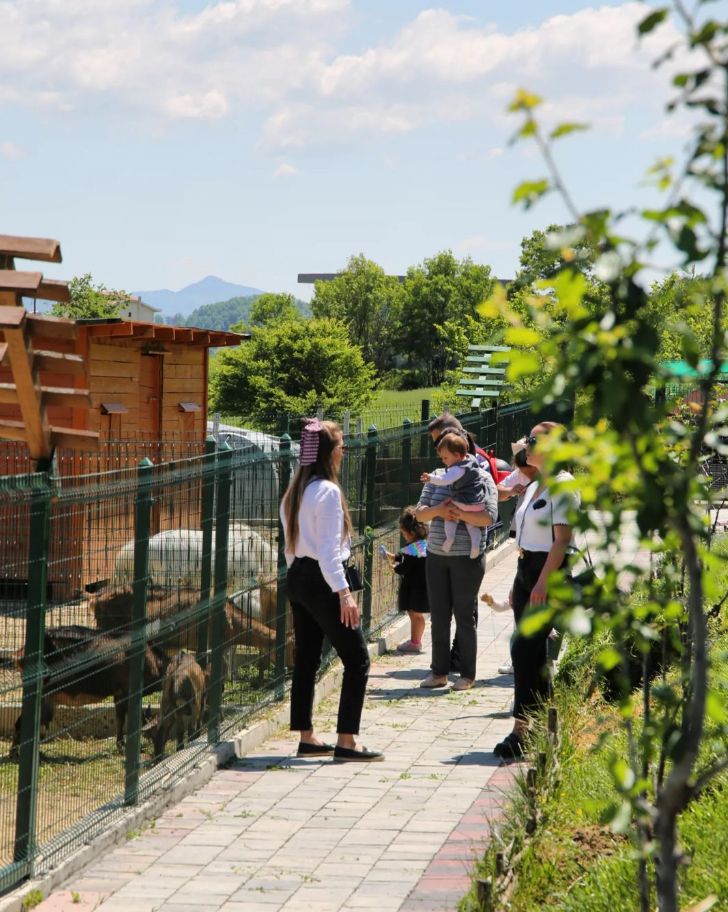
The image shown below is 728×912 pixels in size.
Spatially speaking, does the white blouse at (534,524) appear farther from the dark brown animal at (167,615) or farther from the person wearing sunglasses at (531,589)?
the dark brown animal at (167,615)

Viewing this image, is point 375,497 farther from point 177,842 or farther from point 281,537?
point 177,842

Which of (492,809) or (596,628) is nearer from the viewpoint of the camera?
(596,628)

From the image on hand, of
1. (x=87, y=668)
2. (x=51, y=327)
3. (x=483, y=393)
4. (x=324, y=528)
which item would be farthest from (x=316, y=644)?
(x=483, y=393)

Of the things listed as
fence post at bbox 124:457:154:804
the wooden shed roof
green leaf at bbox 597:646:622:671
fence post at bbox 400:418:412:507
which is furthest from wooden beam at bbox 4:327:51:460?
the wooden shed roof

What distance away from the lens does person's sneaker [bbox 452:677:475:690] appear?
400 inches

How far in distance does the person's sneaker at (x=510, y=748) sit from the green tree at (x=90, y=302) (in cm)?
2899

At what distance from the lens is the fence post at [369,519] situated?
39.3ft

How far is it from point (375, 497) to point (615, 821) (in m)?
9.58

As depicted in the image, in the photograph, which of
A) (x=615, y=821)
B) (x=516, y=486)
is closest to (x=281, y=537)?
(x=516, y=486)

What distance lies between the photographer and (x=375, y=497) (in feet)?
40.9

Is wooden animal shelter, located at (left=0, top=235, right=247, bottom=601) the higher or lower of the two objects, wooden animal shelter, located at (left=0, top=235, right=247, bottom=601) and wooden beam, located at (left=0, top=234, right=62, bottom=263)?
the lower

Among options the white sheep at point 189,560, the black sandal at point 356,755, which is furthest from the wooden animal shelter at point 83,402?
the black sandal at point 356,755

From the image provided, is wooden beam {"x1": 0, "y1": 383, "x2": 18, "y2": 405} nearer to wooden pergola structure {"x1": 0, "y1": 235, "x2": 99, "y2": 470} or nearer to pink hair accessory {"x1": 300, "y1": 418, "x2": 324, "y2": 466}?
wooden pergola structure {"x1": 0, "y1": 235, "x2": 99, "y2": 470}

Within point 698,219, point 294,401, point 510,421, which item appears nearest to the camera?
point 698,219
